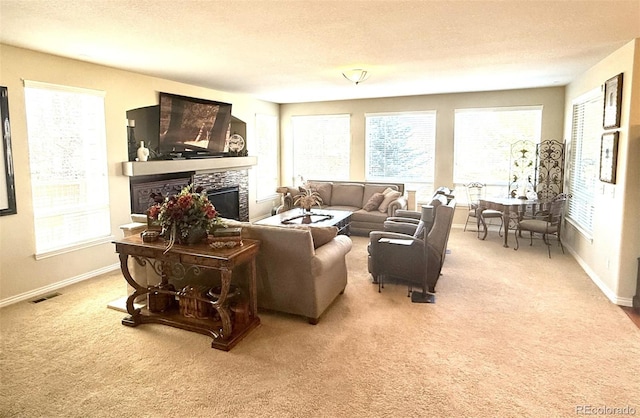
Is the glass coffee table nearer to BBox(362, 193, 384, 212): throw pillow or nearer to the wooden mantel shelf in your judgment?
BBox(362, 193, 384, 212): throw pillow

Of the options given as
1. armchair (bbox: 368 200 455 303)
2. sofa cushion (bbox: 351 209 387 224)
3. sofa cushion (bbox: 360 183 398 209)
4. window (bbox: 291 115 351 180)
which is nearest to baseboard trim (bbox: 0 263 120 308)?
armchair (bbox: 368 200 455 303)

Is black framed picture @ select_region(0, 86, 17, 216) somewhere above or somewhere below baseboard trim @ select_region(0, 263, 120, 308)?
above

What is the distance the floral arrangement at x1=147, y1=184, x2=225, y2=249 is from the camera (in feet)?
10.6

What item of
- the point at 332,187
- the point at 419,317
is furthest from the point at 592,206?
the point at 332,187

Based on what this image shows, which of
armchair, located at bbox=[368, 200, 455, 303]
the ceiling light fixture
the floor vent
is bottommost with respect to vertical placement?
the floor vent

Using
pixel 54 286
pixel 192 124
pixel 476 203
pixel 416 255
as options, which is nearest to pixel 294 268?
pixel 416 255

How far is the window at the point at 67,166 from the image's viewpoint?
423 centimetres

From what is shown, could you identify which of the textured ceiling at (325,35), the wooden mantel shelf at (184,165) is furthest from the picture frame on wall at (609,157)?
the wooden mantel shelf at (184,165)

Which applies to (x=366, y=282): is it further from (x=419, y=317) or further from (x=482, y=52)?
(x=482, y=52)

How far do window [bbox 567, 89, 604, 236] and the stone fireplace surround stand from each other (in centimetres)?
558

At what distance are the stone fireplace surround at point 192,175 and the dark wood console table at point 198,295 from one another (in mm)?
1885

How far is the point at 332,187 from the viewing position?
7977mm

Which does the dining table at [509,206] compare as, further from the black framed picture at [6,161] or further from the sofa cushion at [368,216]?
the black framed picture at [6,161]

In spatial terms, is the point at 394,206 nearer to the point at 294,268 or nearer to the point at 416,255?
the point at 416,255
